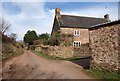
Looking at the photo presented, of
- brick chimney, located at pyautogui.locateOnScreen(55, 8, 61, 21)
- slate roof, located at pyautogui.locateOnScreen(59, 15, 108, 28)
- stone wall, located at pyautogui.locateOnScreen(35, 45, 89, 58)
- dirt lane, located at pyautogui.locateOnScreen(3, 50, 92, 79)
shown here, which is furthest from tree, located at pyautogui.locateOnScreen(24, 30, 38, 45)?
dirt lane, located at pyautogui.locateOnScreen(3, 50, 92, 79)

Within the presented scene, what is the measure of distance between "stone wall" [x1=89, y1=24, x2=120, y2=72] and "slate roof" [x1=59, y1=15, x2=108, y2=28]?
938 inches

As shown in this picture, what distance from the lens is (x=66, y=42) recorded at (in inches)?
1383

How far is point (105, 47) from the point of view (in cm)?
1182

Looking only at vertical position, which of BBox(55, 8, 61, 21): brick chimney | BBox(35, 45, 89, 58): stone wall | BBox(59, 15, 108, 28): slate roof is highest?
BBox(55, 8, 61, 21): brick chimney

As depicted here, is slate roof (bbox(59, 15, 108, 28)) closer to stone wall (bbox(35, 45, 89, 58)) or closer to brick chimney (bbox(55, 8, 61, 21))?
brick chimney (bbox(55, 8, 61, 21))

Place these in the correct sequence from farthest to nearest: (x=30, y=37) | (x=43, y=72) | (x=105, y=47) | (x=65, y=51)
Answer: (x=30, y=37)
(x=65, y=51)
(x=43, y=72)
(x=105, y=47)

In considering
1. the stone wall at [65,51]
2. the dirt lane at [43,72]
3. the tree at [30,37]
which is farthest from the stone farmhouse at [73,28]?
the tree at [30,37]

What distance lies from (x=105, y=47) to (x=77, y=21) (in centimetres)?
2878

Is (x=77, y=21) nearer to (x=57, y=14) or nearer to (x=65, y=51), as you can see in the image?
(x=57, y=14)

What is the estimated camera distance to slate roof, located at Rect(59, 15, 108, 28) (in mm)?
37594

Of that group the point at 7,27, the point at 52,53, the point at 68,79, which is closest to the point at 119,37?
the point at 68,79

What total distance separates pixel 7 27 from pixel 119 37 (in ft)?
113

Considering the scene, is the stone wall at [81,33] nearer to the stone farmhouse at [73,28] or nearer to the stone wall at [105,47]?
the stone farmhouse at [73,28]

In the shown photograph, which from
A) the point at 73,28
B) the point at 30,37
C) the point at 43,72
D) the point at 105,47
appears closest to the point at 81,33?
the point at 73,28
